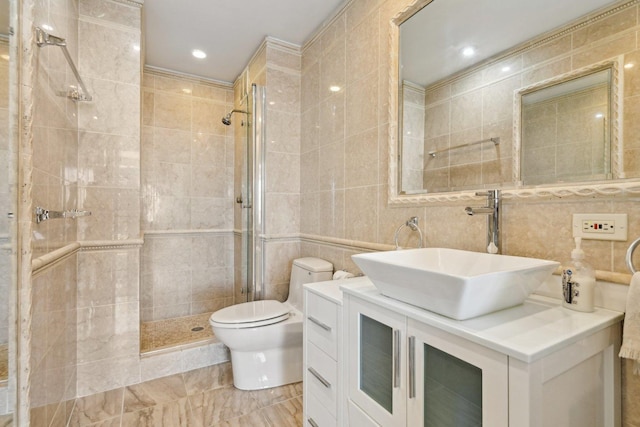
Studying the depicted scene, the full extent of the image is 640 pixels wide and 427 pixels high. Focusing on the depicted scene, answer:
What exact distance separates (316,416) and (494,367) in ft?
3.37

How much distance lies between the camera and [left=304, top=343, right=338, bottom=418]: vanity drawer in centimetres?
132

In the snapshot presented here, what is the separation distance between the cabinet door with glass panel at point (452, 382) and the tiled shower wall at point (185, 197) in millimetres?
2723

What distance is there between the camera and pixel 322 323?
1.41 metres

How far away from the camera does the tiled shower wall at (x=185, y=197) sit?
9.80 ft

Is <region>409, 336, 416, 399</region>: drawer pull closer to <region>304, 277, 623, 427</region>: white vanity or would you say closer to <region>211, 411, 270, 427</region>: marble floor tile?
<region>304, 277, 623, 427</region>: white vanity

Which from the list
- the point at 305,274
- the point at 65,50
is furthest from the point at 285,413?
the point at 65,50

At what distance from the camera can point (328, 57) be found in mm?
2262

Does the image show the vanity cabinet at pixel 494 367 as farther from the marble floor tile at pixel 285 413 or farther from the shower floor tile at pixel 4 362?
the shower floor tile at pixel 4 362

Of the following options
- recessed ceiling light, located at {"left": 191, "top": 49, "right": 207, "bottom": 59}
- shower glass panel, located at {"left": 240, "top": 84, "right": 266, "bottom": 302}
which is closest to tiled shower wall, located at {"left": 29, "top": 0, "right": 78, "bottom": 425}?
recessed ceiling light, located at {"left": 191, "top": 49, "right": 207, "bottom": 59}

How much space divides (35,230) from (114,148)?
105cm

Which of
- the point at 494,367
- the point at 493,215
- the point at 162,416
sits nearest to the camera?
the point at 494,367

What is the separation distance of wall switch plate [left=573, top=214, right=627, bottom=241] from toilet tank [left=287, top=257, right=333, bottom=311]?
1408mm

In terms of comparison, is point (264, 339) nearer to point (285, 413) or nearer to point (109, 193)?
point (285, 413)

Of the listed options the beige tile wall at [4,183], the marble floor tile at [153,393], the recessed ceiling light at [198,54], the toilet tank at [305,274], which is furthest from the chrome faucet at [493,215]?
the recessed ceiling light at [198,54]
